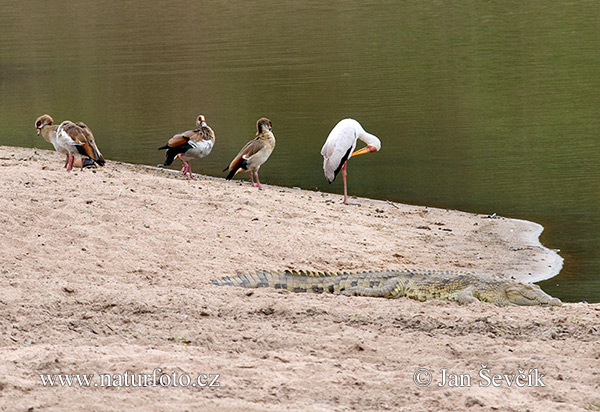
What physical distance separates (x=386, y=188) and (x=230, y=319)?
6.74 m

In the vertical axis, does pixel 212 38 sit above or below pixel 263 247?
above

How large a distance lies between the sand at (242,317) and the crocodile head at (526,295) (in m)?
0.30

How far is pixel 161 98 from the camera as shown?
20.7m

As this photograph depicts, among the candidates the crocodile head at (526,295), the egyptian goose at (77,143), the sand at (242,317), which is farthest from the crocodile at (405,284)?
the egyptian goose at (77,143)

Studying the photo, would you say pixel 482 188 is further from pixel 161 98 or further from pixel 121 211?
pixel 161 98

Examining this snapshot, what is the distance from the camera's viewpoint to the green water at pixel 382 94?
12.1 meters

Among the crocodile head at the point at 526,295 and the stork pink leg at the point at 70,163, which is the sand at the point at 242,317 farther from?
the stork pink leg at the point at 70,163

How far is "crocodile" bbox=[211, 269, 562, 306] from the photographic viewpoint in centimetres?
684

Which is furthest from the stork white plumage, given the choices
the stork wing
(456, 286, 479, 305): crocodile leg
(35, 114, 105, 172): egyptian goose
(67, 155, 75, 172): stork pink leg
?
(456, 286, 479, 305): crocodile leg

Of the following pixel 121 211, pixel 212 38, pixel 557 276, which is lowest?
pixel 557 276

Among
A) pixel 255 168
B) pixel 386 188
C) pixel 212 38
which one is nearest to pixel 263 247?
pixel 255 168

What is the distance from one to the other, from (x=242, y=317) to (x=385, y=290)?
169cm

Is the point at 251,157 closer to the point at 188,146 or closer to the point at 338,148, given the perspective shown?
the point at 188,146

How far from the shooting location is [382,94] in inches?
775
